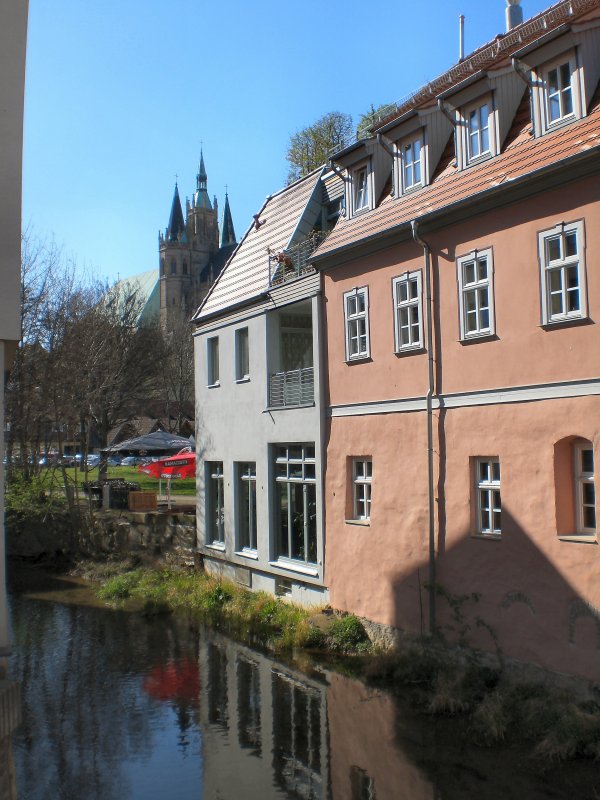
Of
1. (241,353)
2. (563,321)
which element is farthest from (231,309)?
(563,321)

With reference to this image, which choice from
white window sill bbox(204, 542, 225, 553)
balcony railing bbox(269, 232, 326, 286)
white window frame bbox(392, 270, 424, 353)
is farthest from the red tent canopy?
white window frame bbox(392, 270, 424, 353)

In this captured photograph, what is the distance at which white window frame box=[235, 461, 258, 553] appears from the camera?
21.0 metres

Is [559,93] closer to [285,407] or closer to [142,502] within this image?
[285,407]

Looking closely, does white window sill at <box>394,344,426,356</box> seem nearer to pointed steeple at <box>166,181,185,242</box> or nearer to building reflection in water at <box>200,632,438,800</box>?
building reflection in water at <box>200,632,438,800</box>

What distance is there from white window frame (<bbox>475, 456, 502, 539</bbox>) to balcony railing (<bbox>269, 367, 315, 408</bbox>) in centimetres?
532

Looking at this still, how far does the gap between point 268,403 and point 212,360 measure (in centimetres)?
448

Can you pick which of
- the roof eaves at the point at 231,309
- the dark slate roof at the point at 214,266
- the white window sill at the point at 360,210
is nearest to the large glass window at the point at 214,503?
the roof eaves at the point at 231,309

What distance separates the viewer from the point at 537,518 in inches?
472

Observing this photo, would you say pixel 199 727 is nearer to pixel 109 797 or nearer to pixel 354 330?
pixel 109 797

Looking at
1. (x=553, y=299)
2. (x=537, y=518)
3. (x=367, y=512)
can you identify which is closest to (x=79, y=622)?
(x=367, y=512)

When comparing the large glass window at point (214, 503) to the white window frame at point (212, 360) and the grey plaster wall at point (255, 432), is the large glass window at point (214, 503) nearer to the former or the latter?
the grey plaster wall at point (255, 432)

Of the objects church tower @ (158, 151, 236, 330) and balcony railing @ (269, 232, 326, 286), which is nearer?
balcony railing @ (269, 232, 326, 286)

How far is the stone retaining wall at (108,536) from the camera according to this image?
25.6m

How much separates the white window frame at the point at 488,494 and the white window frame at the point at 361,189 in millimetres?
6018
